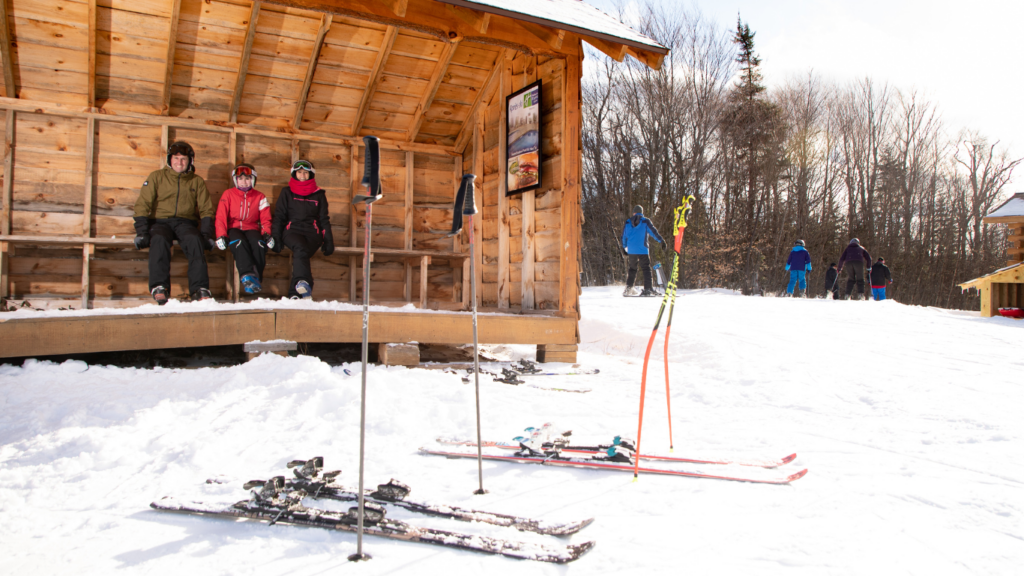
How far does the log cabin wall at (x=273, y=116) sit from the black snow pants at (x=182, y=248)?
2.54 feet

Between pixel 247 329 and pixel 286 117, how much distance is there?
3.74 m

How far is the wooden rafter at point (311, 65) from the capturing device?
627 centimetres

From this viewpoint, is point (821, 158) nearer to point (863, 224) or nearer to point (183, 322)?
point (863, 224)

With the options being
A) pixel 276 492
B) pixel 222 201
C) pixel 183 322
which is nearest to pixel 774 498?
pixel 276 492

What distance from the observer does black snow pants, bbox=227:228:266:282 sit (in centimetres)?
675

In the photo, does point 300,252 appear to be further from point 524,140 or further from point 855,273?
point 855,273

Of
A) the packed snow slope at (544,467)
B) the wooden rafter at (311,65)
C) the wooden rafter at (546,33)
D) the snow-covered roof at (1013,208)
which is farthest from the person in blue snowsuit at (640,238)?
the snow-covered roof at (1013,208)

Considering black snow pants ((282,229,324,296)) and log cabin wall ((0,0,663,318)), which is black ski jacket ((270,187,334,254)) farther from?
log cabin wall ((0,0,663,318))

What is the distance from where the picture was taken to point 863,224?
85.6 feet

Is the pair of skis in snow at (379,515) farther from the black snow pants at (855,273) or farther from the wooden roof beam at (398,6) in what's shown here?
the black snow pants at (855,273)

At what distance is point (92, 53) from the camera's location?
6.11m

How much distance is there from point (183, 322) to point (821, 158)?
2797cm

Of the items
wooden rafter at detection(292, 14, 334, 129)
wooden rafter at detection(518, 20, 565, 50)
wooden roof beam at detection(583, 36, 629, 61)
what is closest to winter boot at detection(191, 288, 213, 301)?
wooden rafter at detection(292, 14, 334, 129)

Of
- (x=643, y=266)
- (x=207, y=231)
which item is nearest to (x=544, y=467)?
(x=207, y=231)
